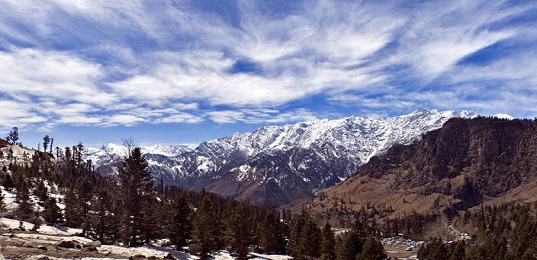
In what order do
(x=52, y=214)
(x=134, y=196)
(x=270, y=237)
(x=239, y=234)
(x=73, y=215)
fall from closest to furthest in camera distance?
(x=134, y=196) → (x=239, y=234) → (x=52, y=214) → (x=73, y=215) → (x=270, y=237)

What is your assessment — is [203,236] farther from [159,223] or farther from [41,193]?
[41,193]

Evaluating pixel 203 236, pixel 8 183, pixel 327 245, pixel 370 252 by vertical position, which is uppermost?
pixel 8 183

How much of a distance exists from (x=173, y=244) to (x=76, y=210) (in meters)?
28.4

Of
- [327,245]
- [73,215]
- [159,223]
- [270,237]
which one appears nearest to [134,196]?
[159,223]

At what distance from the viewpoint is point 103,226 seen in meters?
65.4

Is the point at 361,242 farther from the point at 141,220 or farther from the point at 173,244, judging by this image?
the point at 141,220

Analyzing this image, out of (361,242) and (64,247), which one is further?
(361,242)

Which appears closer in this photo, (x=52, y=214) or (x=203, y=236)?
(x=203, y=236)

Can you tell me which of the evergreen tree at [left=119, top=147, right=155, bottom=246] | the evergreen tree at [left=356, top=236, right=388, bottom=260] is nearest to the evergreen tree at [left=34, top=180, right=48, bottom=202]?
the evergreen tree at [left=119, top=147, right=155, bottom=246]

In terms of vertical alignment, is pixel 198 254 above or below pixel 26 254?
below

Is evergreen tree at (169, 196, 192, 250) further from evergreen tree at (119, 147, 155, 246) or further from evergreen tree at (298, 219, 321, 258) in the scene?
evergreen tree at (298, 219, 321, 258)

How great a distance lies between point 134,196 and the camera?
58969 mm

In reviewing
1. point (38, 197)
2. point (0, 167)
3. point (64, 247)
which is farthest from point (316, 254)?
point (0, 167)

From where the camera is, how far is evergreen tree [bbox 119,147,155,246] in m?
57.8
